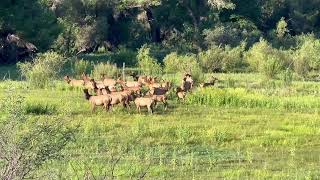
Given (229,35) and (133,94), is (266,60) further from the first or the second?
(229,35)

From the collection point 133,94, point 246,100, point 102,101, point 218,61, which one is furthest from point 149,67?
point 102,101

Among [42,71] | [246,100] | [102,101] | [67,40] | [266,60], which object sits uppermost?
[67,40]

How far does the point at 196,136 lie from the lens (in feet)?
55.8

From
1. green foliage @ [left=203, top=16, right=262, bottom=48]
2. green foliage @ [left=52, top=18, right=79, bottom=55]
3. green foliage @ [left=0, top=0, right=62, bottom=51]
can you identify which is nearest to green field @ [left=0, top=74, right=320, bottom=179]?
green foliage @ [left=0, top=0, right=62, bottom=51]

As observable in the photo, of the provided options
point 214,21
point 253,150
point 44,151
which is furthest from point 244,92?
point 214,21

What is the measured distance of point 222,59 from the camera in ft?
122

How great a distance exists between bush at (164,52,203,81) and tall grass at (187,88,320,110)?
553 centimetres

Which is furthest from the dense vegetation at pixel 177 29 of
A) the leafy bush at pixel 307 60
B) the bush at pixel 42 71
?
the bush at pixel 42 71

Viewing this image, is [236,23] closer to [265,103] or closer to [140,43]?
[140,43]

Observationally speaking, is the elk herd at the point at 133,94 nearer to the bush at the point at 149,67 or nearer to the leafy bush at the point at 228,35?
the bush at the point at 149,67

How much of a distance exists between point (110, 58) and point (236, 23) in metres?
15.0

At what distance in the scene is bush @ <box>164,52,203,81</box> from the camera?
2956 cm

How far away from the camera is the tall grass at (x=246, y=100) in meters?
23.0

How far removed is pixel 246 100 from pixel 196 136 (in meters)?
6.59
